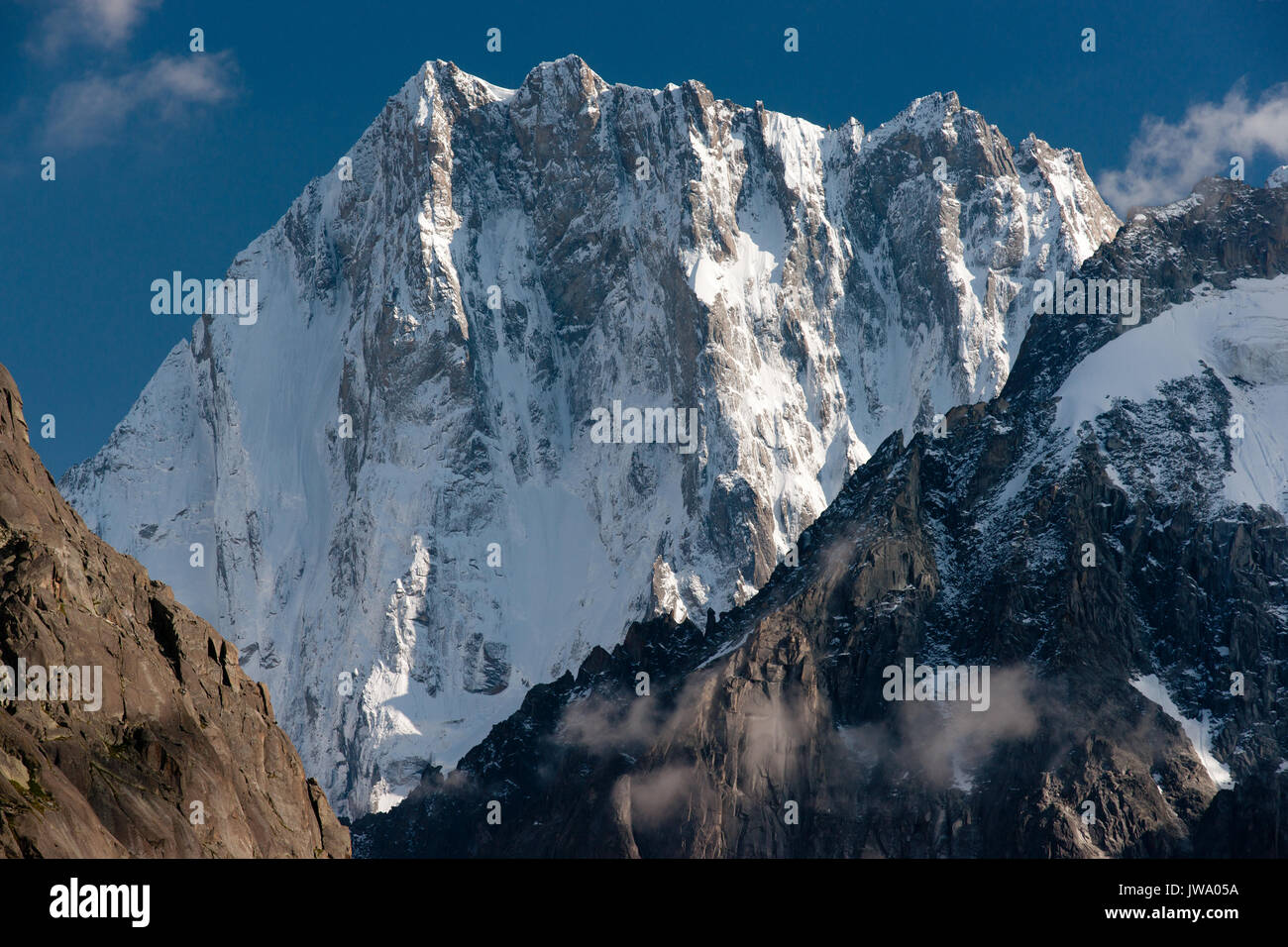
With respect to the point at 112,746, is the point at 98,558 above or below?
above

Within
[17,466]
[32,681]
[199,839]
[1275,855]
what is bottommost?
[1275,855]
